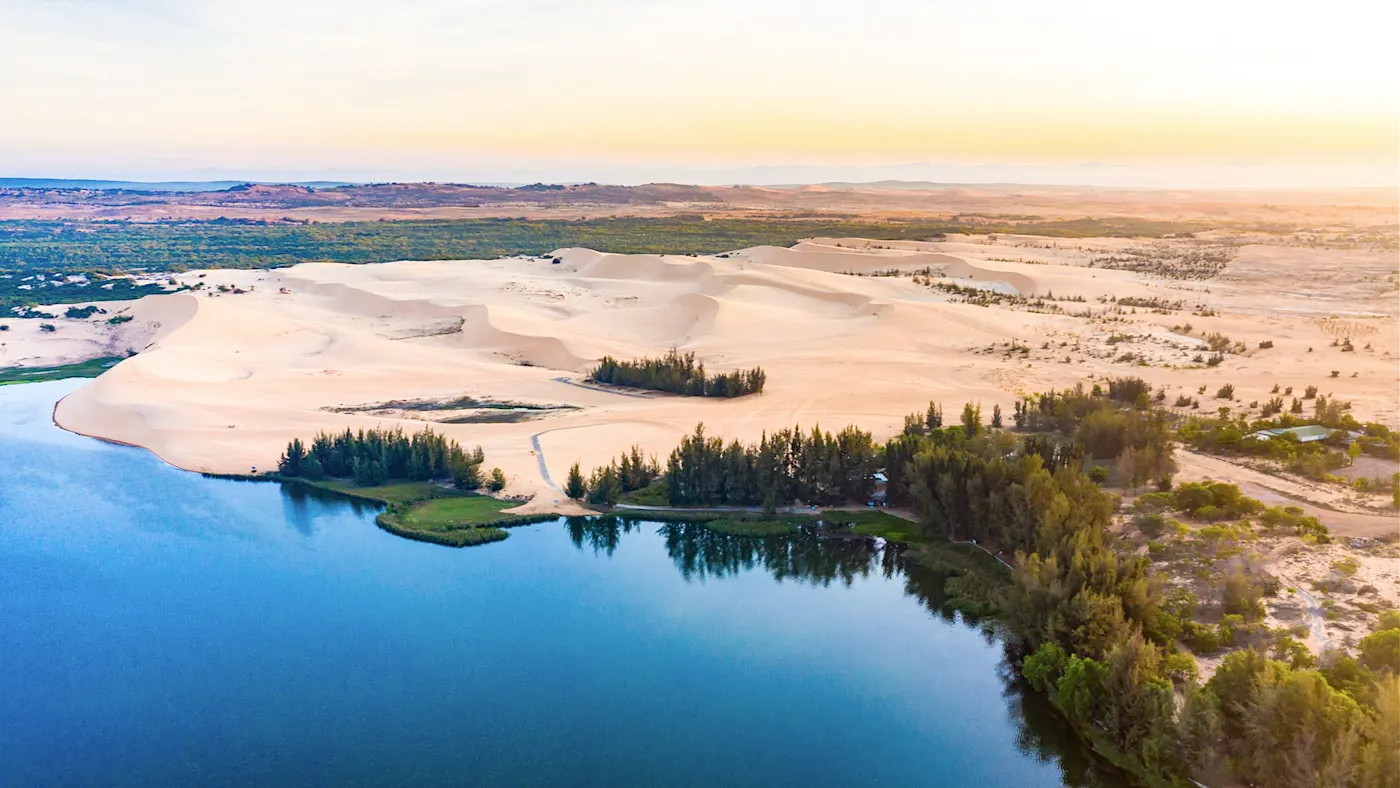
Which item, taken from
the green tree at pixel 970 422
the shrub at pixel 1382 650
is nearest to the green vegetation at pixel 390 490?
the green tree at pixel 970 422

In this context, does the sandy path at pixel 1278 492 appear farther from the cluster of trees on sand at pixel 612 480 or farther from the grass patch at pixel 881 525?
the cluster of trees on sand at pixel 612 480

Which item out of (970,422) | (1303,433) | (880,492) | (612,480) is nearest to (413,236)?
(612,480)

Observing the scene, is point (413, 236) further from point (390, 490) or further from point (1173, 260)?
point (390, 490)

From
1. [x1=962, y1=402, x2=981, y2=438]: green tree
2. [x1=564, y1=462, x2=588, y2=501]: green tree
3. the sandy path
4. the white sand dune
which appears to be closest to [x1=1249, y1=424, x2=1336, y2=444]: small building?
the sandy path

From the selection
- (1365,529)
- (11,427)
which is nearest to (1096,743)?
(1365,529)

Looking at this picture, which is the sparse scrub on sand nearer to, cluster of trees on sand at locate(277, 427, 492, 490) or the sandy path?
the sandy path

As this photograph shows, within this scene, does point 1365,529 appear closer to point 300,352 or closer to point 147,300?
point 300,352
